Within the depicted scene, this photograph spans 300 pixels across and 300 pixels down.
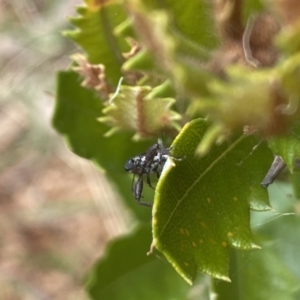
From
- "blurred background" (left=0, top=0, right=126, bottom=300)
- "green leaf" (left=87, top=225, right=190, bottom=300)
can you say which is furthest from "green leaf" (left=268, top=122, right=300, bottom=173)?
"blurred background" (left=0, top=0, right=126, bottom=300)

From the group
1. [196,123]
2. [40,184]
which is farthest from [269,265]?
[40,184]

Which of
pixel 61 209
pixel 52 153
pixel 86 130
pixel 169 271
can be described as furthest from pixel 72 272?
pixel 86 130

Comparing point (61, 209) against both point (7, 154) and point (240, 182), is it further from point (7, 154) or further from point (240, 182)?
point (240, 182)

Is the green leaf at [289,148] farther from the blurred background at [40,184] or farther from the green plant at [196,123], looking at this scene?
the blurred background at [40,184]

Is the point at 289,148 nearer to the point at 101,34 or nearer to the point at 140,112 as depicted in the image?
the point at 140,112

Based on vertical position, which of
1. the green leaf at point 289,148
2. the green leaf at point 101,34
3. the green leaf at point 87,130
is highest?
the green leaf at point 101,34

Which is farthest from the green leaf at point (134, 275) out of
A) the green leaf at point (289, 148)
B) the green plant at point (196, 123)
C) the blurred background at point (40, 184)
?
the blurred background at point (40, 184)
